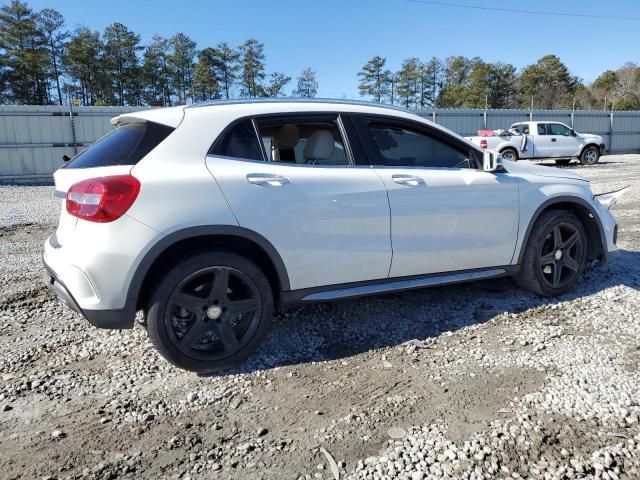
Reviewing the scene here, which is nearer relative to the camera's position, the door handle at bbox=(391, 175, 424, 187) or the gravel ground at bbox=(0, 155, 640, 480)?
the gravel ground at bbox=(0, 155, 640, 480)

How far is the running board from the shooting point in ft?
11.1

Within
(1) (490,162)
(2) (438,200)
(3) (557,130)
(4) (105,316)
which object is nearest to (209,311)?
(4) (105,316)

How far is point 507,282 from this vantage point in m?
4.79

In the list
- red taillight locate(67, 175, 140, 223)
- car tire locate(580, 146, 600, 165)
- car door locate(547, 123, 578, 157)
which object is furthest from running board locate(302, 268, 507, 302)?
car tire locate(580, 146, 600, 165)

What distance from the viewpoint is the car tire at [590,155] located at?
20477 mm

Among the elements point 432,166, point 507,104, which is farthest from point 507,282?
point 507,104

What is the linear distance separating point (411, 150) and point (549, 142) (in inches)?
720

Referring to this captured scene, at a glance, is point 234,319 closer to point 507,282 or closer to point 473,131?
point 507,282

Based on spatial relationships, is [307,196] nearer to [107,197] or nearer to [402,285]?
[402,285]

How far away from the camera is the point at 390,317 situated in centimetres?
396

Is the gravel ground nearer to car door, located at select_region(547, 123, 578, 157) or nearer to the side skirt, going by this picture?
the side skirt

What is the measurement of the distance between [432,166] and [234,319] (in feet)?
6.40

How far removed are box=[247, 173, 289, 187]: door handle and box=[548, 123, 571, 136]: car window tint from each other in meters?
19.5

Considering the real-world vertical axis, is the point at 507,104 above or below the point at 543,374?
above
